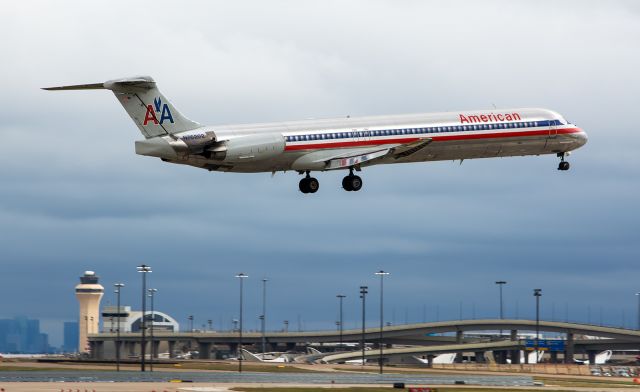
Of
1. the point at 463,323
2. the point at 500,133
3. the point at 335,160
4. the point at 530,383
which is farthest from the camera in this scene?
the point at 463,323

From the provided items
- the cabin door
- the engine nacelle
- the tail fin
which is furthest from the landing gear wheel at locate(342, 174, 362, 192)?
the cabin door

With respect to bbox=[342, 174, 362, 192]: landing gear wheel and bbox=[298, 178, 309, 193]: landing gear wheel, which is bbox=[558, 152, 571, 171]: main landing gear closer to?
bbox=[342, 174, 362, 192]: landing gear wheel

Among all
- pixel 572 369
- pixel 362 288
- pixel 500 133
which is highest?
pixel 500 133

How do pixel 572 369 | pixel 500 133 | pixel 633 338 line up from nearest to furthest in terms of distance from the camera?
pixel 500 133 → pixel 572 369 → pixel 633 338

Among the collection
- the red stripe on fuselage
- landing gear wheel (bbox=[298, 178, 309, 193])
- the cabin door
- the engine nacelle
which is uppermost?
the cabin door

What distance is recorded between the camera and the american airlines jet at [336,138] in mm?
62719

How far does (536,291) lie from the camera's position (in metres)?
134

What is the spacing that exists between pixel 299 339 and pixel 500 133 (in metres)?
130

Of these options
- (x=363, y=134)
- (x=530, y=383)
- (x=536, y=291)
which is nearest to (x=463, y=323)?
(x=536, y=291)

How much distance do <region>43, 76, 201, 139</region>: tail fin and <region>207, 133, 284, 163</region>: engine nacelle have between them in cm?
308

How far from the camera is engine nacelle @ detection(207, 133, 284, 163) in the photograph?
204ft

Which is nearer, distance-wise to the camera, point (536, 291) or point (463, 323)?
point (536, 291)

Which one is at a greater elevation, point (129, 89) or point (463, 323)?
point (129, 89)

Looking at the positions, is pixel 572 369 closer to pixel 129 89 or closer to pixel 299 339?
pixel 129 89
